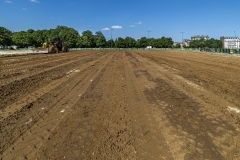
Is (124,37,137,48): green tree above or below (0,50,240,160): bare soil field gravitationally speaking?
above

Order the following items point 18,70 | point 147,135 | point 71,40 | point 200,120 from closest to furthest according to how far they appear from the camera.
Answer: point 147,135 → point 200,120 → point 18,70 → point 71,40

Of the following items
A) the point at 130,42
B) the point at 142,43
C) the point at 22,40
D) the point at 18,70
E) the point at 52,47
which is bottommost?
the point at 18,70

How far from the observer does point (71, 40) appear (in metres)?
108

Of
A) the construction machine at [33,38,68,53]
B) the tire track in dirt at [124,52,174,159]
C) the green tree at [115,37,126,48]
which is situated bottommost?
the tire track in dirt at [124,52,174,159]

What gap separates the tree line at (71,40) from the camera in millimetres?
89188

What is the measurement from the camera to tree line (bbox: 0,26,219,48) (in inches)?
3511

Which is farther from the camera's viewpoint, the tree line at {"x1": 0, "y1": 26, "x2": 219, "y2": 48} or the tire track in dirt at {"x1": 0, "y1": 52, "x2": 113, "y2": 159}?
the tree line at {"x1": 0, "y1": 26, "x2": 219, "y2": 48}

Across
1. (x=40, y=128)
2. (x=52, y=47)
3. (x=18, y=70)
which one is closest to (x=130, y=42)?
(x=52, y=47)

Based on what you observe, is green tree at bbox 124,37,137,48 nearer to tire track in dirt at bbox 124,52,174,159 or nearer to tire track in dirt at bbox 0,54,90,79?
tire track in dirt at bbox 0,54,90,79

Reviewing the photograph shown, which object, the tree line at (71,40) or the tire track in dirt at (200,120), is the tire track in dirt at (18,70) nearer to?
the tire track in dirt at (200,120)

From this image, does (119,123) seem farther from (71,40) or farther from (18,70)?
(71,40)

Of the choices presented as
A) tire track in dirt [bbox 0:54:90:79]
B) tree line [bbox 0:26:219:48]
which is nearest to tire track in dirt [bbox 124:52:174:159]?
tire track in dirt [bbox 0:54:90:79]

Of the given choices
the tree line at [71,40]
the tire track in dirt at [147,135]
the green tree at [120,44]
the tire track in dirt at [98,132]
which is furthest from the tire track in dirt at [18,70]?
the green tree at [120,44]

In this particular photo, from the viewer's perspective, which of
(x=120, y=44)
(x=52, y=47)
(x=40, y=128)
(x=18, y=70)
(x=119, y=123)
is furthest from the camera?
(x=120, y=44)
